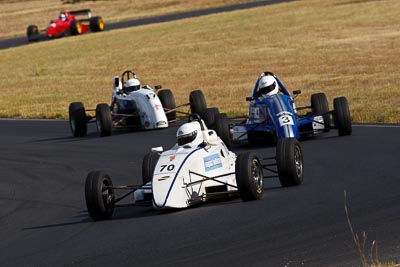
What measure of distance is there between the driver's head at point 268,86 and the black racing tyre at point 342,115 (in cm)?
110

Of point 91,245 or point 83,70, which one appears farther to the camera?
point 83,70

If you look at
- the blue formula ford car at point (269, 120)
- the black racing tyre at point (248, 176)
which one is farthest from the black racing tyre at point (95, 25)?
the black racing tyre at point (248, 176)

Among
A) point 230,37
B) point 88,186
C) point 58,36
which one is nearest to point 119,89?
point 88,186

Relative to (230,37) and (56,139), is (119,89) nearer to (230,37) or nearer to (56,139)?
(56,139)

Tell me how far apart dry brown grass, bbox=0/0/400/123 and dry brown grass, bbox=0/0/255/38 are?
372 inches

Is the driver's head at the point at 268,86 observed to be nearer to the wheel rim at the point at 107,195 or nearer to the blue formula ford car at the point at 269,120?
the blue formula ford car at the point at 269,120

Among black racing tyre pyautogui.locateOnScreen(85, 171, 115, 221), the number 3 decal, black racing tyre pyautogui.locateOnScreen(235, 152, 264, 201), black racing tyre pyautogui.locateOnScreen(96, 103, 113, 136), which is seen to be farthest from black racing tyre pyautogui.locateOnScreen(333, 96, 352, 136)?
black racing tyre pyautogui.locateOnScreen(85, 171, 115, 221)

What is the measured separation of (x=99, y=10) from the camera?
78000mm

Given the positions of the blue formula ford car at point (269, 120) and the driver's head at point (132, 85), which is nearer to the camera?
the blue formula ford car at point (269, 120)

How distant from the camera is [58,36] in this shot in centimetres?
6022

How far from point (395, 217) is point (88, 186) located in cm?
376

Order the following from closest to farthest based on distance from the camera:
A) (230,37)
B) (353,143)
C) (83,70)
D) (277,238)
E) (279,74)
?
(277,238) → (353,143) → (279,74) → (83,70) → (230,37)

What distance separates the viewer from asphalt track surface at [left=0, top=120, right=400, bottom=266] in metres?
10.3

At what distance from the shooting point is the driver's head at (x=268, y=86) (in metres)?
20.1
